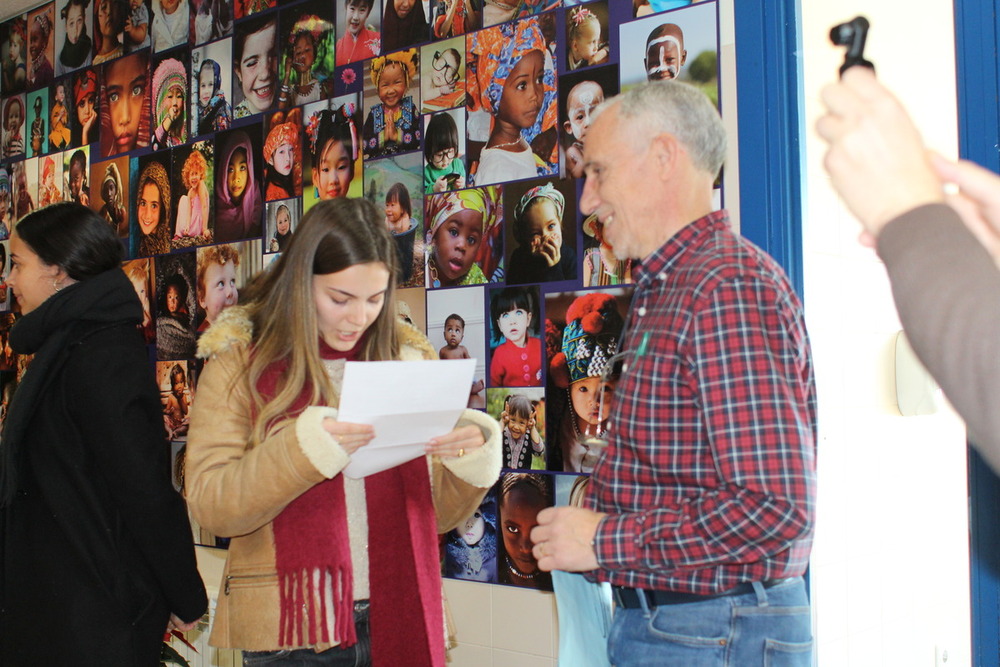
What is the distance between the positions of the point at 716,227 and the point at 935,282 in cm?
94

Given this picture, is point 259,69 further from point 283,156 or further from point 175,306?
point 175,306

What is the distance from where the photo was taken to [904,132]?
0.69 m

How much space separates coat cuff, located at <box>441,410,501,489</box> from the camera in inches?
79.3

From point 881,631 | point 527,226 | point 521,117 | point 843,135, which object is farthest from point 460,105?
point 843,135

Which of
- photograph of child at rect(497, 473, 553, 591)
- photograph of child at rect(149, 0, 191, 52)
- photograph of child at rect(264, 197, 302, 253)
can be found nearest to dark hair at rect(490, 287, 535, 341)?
photograph of child at rect(497, 473, 553, 591)

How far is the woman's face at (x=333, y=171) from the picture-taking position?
134 inches

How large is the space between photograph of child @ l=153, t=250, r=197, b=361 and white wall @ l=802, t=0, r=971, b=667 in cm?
255

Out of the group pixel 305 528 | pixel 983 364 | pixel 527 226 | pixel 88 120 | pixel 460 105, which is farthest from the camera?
pixel 88 120

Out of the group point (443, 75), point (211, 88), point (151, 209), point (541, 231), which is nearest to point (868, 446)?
point (541, 231)

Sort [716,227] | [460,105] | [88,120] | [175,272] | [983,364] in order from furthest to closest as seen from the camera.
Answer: [88,120], [175,272], [460,105], [716,227], [983,364]

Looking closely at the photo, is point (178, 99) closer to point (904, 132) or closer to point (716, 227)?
point (716, 227)

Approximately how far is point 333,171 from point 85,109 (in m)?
1.75

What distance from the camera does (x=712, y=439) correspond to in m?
1.34

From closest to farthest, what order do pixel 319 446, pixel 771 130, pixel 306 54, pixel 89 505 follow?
pixel 319 446 < pixel 89 505 < pixel 771 130 < pixel 306 54
